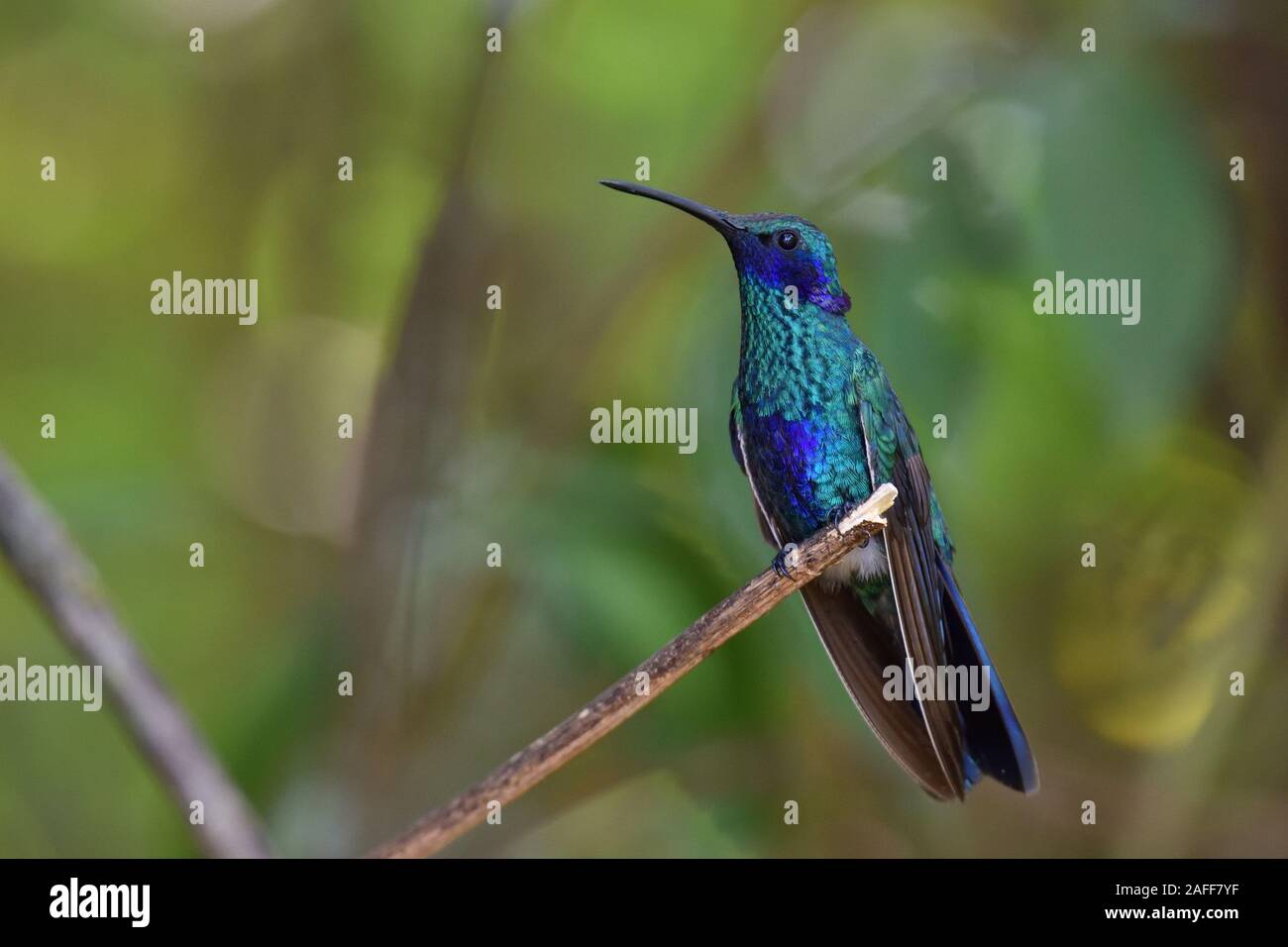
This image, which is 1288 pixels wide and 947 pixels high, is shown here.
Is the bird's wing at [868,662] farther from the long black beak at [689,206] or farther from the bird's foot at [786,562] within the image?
the long black beak at [689,206]

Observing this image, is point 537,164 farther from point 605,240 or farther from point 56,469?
point 56,469

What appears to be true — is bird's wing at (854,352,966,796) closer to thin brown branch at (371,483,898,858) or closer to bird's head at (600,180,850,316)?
bird's head at (600,180,850,316)

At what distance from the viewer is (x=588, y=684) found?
2984 mm

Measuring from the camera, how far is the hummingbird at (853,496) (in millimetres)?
2238

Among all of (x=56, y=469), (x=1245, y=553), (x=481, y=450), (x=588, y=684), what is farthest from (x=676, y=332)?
(x=56, y=469)

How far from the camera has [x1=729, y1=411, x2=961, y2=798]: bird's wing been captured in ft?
7.22

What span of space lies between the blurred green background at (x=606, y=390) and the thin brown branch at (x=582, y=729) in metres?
0.55

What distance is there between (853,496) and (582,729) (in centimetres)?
102
